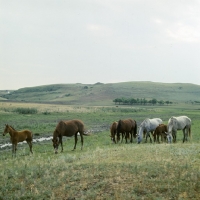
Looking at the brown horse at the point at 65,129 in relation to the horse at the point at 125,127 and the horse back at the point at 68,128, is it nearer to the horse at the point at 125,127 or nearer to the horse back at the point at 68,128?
the horse back at the point at 68,128

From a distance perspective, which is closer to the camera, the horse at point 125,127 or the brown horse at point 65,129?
the brown horse at point 65,129

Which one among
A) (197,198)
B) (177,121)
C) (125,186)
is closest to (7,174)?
(125,186)

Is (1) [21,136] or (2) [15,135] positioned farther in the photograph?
(1) [21,136]

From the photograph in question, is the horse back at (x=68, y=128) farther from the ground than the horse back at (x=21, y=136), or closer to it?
farther from the ground

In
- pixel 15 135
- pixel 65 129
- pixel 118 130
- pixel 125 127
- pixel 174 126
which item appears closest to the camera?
pixel 15 135

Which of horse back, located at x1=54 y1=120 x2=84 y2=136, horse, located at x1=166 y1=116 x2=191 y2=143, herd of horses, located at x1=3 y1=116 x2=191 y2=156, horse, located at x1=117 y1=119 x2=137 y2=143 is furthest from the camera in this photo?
horse, located at x1=117 y1=119 x2=137 y2=143

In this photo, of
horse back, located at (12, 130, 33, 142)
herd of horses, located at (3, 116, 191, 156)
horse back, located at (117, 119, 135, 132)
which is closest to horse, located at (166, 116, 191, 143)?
herd of horses, located at (3, 116, 191, 156)

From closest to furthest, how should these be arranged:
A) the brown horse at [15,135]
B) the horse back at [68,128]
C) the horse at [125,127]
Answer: the brown horse at [15,135]
the horse back at [68,128]
the horse at [125,127]

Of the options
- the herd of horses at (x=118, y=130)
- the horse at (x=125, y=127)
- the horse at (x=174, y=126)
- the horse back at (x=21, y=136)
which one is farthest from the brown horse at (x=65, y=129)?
the horse at (x=174, y=126)

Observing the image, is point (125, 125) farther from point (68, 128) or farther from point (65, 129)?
point (65, 129)

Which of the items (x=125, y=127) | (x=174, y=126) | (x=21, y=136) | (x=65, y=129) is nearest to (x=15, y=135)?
(x=21, y=136)

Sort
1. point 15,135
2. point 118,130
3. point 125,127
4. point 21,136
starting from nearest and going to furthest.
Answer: point 15,135
point 21,136
point 118,130
point 125,127

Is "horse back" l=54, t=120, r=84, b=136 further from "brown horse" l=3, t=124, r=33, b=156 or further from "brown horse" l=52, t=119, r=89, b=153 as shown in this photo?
"brown horse" l=3, t=124, r=33, b=156

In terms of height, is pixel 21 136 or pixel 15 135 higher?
pixel 15 135
